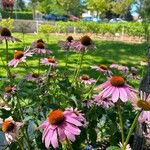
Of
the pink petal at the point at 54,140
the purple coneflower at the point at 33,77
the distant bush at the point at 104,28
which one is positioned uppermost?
the pink petal at the point at 54,140

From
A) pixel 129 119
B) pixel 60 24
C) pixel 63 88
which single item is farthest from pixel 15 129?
pixel 60 24

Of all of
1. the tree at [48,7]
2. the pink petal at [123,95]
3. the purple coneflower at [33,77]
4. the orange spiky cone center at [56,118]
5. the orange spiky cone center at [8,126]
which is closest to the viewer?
the orange spiky cone center at [56,118]

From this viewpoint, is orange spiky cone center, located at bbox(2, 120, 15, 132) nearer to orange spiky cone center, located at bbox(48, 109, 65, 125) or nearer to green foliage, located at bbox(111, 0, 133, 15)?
orange spiky cone center, located at bbox(48, 109, 65, 125)

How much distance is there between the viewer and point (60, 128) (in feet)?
7.42

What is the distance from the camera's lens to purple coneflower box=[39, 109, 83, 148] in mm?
2213

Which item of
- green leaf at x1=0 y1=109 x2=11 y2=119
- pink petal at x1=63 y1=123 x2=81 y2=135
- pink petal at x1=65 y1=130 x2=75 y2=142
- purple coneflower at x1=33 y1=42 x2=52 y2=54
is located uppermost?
purple coneflower at x1=33 y1=42 x2=52 y2=54

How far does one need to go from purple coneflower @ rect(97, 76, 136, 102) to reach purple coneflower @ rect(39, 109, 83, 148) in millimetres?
224

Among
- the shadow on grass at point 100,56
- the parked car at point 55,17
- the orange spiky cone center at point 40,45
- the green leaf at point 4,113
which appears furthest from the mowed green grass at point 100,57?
the parked car at point 55,17

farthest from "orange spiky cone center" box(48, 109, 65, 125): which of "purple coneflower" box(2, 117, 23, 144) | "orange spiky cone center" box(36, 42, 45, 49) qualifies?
"orange spiky cone center" box(36, 42, 45, 49)

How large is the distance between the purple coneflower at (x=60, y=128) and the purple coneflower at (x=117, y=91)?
0.22 meters

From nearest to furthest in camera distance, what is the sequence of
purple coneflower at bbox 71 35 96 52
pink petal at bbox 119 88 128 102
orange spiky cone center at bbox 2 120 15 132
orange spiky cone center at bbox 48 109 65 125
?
orange spiky cone center at bbox 48 109 65 125, pink petal at bbox 119 88 128 102, orange spiky cone center at bbox 2 120 15 132, purple coneflower at bbox 71 35 96 52

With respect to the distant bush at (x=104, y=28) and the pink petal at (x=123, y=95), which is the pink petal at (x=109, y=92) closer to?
the pink petal at (x=123, y=95)

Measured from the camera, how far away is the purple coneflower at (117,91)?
95.9 inches

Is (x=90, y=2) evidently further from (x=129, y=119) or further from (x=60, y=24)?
(x=129, y=119)
